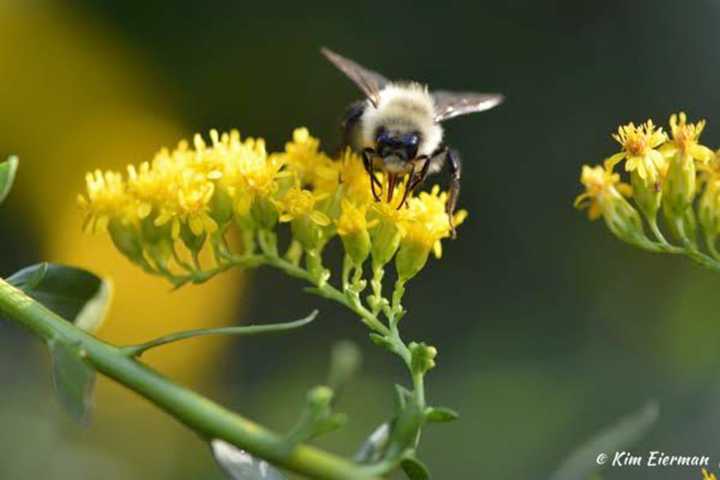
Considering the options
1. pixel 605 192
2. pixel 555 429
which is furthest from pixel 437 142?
pixel 555 429

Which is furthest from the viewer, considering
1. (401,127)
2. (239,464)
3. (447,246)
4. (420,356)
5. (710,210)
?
(447,246)

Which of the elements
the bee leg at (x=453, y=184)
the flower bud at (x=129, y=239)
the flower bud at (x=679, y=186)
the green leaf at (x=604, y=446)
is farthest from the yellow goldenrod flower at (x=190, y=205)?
the green leaf at (x=604, y=446)

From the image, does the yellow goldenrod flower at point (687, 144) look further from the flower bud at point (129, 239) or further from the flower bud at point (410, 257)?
the flower bud at point (129, 239)

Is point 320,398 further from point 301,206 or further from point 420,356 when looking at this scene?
point 301,206

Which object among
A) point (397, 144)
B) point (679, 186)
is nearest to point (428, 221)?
point (397, 144)

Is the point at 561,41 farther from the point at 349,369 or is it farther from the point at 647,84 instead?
the point at 349,369

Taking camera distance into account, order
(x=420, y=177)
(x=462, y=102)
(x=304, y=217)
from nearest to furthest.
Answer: (x=304, y=217) < (x=420, y=177) < (x=462, y=102)
